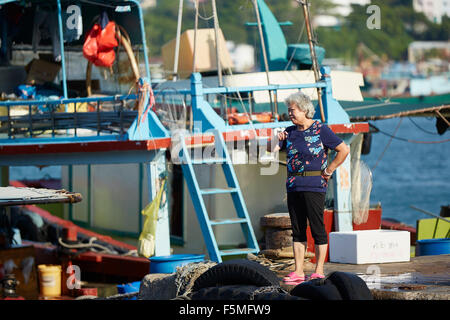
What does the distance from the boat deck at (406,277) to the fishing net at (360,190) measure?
330 cm

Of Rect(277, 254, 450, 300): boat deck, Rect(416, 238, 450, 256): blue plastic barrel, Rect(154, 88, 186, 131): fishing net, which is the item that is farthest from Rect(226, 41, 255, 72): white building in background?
Rect(277, 254, 450, 300): boat deck

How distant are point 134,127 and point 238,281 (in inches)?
195

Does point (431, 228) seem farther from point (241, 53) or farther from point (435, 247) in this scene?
point (241, 53)

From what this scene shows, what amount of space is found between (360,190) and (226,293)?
20.5ft

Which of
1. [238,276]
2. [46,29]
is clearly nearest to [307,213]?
[238,276]

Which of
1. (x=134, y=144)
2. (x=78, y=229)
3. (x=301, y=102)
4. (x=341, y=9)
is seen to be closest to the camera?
(x=301, y=102)

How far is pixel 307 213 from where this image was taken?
7.53 m

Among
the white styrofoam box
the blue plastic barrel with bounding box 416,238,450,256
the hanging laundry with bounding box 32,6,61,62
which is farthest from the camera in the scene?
the hanging laundry with bounding box 32,6,61,62

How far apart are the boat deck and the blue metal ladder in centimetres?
210

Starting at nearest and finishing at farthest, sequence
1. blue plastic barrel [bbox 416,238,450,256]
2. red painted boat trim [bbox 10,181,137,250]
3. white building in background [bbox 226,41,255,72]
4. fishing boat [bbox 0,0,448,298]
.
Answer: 1. blue plastic barrel [bbox 416,238,450,256]
2. fishing boat [bbox 0,0,448,298]
3. red painted boat trim [bbox 10,181,137,250]
4. white building in background [bbox 226,41,255,72]

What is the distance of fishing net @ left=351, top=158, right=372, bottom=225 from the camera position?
40.5 ft

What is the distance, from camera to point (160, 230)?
1142cm

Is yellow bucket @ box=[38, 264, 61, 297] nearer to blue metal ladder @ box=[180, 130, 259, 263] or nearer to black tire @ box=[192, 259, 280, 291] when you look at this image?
blue metal ladder @ box=[180, 130, 259, 263]

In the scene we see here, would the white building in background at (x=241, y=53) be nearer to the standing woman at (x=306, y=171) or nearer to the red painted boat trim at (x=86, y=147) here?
the red painted boat trim at (x=86, y=147)
